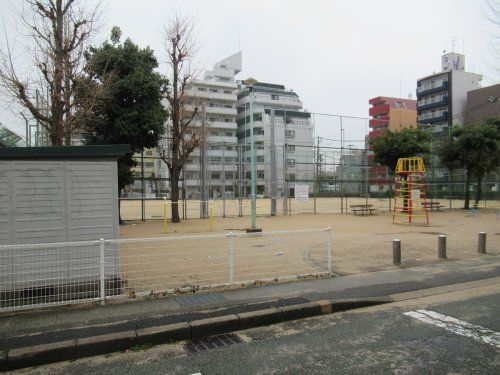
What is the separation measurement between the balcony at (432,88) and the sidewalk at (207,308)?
213ft

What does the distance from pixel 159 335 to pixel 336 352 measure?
2.07 meters

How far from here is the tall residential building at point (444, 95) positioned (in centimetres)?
6312

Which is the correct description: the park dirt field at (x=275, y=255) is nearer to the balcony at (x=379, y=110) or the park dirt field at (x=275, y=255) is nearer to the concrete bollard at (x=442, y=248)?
the concrete bollard at (x=442, y=248)

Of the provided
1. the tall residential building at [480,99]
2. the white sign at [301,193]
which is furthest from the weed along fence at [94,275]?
the tall residential building at [480,99]

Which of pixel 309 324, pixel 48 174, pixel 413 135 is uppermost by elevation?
pixel 413 135

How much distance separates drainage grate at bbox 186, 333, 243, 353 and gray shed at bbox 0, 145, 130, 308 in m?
2.22

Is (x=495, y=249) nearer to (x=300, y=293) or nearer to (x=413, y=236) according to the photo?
(x=413, y=236)

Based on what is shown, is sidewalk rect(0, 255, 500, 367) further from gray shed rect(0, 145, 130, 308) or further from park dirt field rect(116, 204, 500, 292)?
park dirt field rect(116, 204, 500, 292)

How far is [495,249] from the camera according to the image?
419 inches

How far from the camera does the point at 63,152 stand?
19.9ft

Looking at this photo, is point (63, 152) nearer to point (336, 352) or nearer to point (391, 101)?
point (336, 352)

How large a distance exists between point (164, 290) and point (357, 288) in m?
3.26

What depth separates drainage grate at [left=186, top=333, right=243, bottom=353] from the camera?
15.1ft

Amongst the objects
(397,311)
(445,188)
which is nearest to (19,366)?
(397,311)
